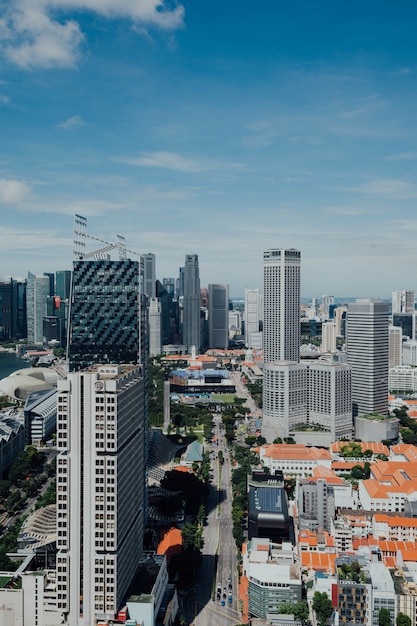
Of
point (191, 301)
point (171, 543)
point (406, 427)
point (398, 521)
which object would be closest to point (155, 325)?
point (191, 301)

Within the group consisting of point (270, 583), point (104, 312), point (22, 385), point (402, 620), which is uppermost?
point (104, 312)

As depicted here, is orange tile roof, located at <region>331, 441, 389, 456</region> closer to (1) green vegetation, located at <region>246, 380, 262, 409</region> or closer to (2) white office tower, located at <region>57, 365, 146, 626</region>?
(1) green vegetation, located at <region>246, 380, 262, 409</region>

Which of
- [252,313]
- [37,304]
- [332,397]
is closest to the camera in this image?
[332,397]

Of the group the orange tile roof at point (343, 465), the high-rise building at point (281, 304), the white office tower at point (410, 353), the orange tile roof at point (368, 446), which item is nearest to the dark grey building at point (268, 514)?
the orange tile roof at point (343, 465)

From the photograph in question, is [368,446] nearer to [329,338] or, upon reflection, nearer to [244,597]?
[244,597]

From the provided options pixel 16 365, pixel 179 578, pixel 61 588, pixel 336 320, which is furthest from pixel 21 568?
pixel 336 320

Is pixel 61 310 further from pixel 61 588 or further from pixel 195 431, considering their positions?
pixel 61 588

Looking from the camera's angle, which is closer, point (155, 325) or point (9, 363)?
point (9, 363)
